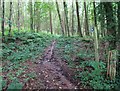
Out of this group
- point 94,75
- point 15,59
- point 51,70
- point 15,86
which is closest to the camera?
point 15,86

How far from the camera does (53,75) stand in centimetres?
908

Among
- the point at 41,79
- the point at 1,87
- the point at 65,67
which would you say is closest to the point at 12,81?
the point at 1,87

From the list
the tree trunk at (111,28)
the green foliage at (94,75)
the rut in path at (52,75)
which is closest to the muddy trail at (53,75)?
the rut in path at (52,75)

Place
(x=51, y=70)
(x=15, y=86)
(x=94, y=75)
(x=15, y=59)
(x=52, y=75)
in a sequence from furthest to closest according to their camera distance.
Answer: (x=15, y=59), (x=51, y=70), (x=52, y=75), (x=94, y=75), (x=15, y=86)

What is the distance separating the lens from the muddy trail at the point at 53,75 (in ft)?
26.7

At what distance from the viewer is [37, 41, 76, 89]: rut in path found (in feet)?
26.8

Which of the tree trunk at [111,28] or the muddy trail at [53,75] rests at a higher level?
the tree trunk at [111,28]

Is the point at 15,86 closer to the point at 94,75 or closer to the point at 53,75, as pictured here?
the point at 53,75

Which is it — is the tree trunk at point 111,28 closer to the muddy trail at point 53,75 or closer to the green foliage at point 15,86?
the muddy trail at point 53,75

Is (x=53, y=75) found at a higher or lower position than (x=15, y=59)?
lower

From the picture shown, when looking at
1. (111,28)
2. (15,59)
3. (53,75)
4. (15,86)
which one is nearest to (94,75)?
(53,75)

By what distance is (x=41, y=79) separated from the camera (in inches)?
340

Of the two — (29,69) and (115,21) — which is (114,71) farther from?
(29,69)

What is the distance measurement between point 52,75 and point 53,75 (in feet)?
0.17
